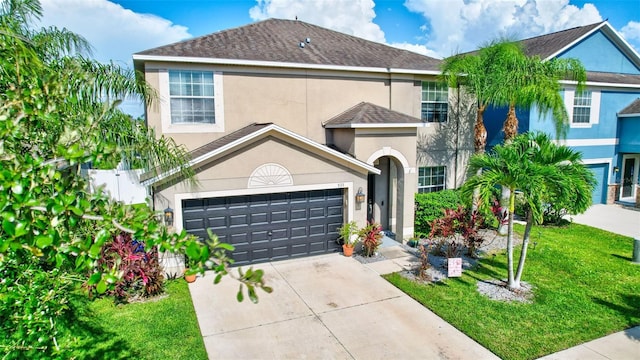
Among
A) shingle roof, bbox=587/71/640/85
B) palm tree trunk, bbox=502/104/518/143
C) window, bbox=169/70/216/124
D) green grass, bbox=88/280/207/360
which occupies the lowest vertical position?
green grass, bbox=88/280/207/360

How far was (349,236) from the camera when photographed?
44.9ft

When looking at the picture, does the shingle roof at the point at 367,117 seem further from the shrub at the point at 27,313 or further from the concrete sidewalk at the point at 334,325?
the shrub at the point at 27,313

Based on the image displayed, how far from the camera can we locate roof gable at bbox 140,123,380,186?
11.3m

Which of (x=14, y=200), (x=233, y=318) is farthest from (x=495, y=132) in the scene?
(x=14, y=200)

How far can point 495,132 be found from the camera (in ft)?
65.6

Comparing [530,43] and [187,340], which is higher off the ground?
[530,43]

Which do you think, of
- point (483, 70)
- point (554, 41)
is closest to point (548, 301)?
point (483, 70)

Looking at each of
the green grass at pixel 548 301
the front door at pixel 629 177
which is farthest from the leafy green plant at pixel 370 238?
the front door at pixel 629 177

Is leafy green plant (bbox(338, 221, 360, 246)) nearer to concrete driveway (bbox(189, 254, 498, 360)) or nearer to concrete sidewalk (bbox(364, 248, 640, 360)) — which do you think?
concrete driveway (bbox(189, 254, 498, 360))

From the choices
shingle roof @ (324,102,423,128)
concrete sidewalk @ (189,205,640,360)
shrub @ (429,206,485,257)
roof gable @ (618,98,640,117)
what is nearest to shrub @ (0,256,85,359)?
concrete sidewalk @ (189,205,640,360)

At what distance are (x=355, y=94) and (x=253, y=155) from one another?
5729 millimetres

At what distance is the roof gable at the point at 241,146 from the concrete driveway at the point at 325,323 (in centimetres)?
332

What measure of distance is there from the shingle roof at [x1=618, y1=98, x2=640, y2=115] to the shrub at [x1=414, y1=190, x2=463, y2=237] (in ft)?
41.0

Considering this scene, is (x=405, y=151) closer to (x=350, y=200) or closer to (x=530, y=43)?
(x=350, y=200)
